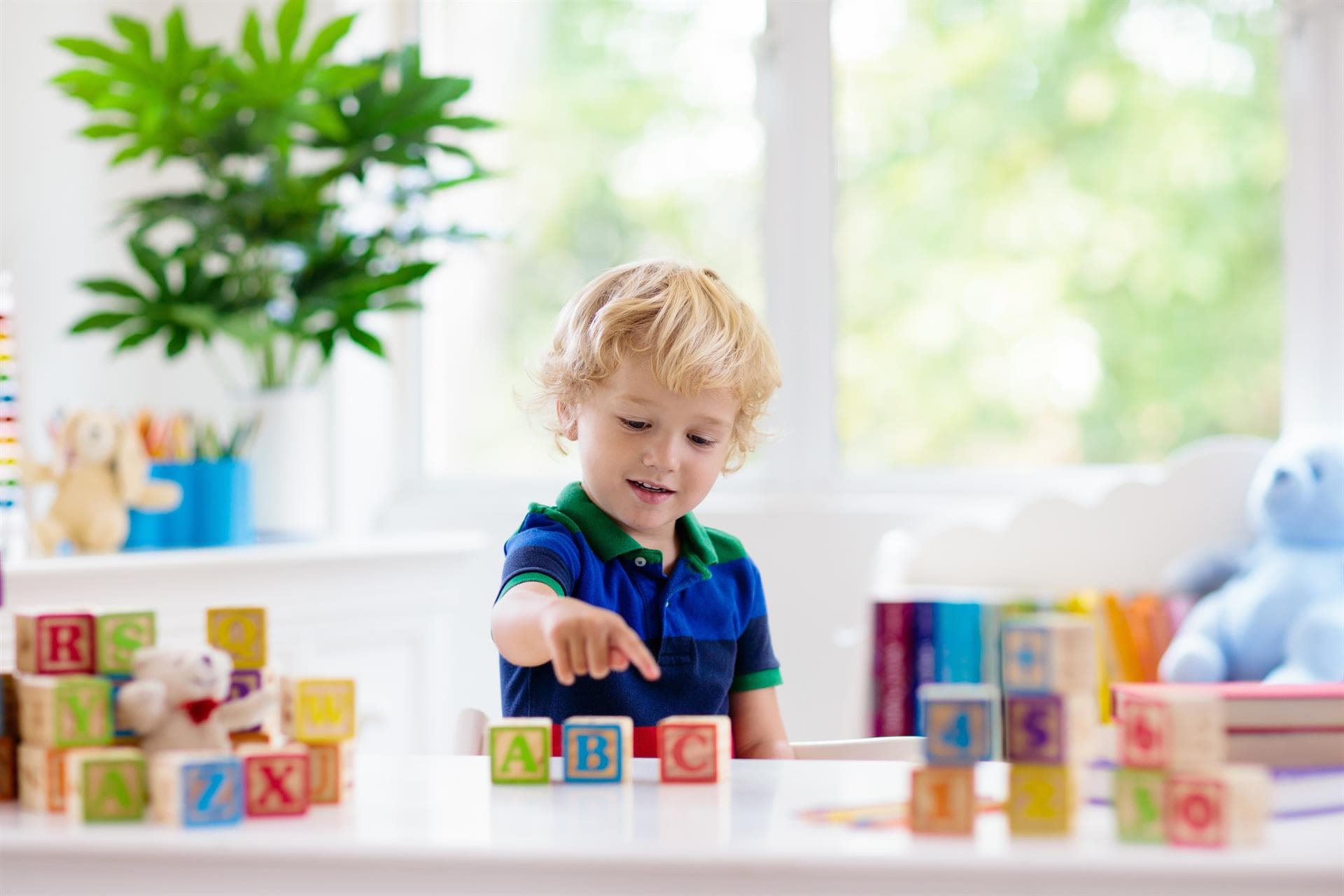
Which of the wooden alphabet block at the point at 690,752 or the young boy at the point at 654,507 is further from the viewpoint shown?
the young boy at the point at 654,507

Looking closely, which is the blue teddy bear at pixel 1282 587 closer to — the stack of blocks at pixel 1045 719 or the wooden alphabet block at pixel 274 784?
the stack of blocks at pixel 1045 719

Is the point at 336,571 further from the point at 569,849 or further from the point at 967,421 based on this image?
the point at 569,849

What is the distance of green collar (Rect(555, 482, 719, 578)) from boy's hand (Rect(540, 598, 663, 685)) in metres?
0.41

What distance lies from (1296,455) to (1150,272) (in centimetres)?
60

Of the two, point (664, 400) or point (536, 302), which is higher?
point (536, 302)

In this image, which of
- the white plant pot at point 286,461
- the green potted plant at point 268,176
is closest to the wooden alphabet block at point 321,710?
the green potted plant at point 268,176

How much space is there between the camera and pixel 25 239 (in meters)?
2.35

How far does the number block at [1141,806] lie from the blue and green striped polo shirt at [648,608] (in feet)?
1.69

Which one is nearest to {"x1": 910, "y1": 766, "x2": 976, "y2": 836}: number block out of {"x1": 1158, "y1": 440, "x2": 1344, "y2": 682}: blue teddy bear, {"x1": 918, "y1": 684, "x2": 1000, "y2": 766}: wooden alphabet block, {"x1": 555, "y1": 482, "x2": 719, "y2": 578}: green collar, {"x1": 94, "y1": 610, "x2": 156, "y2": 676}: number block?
{"x1": 918, "y1": 684, "x2": 1000, "y2": 766}: wooden alphabet block

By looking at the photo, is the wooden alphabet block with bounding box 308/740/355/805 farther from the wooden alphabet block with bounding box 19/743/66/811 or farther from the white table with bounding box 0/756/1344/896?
the wooden alphabet block with bounding box 19/743/66/811

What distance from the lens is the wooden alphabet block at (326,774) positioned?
2.47ft

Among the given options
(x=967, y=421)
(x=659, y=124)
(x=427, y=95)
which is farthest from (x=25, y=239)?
(x=967, y=421)

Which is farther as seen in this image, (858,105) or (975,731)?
(858,105)

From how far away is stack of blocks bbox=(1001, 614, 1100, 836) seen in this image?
0.66 metres
